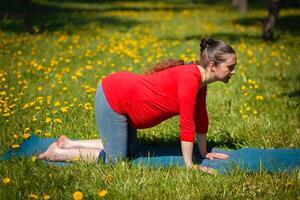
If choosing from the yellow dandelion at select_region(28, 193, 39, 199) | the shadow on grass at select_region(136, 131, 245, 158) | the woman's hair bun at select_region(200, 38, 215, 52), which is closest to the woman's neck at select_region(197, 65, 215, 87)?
the woman's hair bun at select_region(200, 38, 215, 52)

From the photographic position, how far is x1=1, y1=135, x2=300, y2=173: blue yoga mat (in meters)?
4.05

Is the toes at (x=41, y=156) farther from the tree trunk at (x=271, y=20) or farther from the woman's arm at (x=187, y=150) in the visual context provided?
the tree trunk at (x=271, y=20)

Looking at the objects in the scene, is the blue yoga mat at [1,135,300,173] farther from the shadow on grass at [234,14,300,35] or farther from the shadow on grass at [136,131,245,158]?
the shadow on grass at [234,14,300,35]

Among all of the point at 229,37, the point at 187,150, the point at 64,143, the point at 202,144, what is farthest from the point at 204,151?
the point at 229,37

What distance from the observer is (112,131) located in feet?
13.9

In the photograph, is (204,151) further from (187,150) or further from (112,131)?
(112,131)

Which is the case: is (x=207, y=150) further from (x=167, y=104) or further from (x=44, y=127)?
(x=44, y=127)

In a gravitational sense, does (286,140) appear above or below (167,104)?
below

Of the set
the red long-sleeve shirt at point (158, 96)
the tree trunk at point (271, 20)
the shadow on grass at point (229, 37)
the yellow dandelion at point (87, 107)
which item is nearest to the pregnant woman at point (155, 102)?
the red long-sleeve shirt at point (158, 96)

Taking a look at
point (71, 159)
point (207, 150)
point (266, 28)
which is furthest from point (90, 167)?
point (266, 28)

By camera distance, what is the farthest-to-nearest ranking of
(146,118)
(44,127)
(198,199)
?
(44,127), (146,118), (198,199)

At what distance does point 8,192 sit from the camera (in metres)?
3.41

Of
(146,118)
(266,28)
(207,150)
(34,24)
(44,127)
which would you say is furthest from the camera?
(34,24)

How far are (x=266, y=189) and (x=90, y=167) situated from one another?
4.86ft
